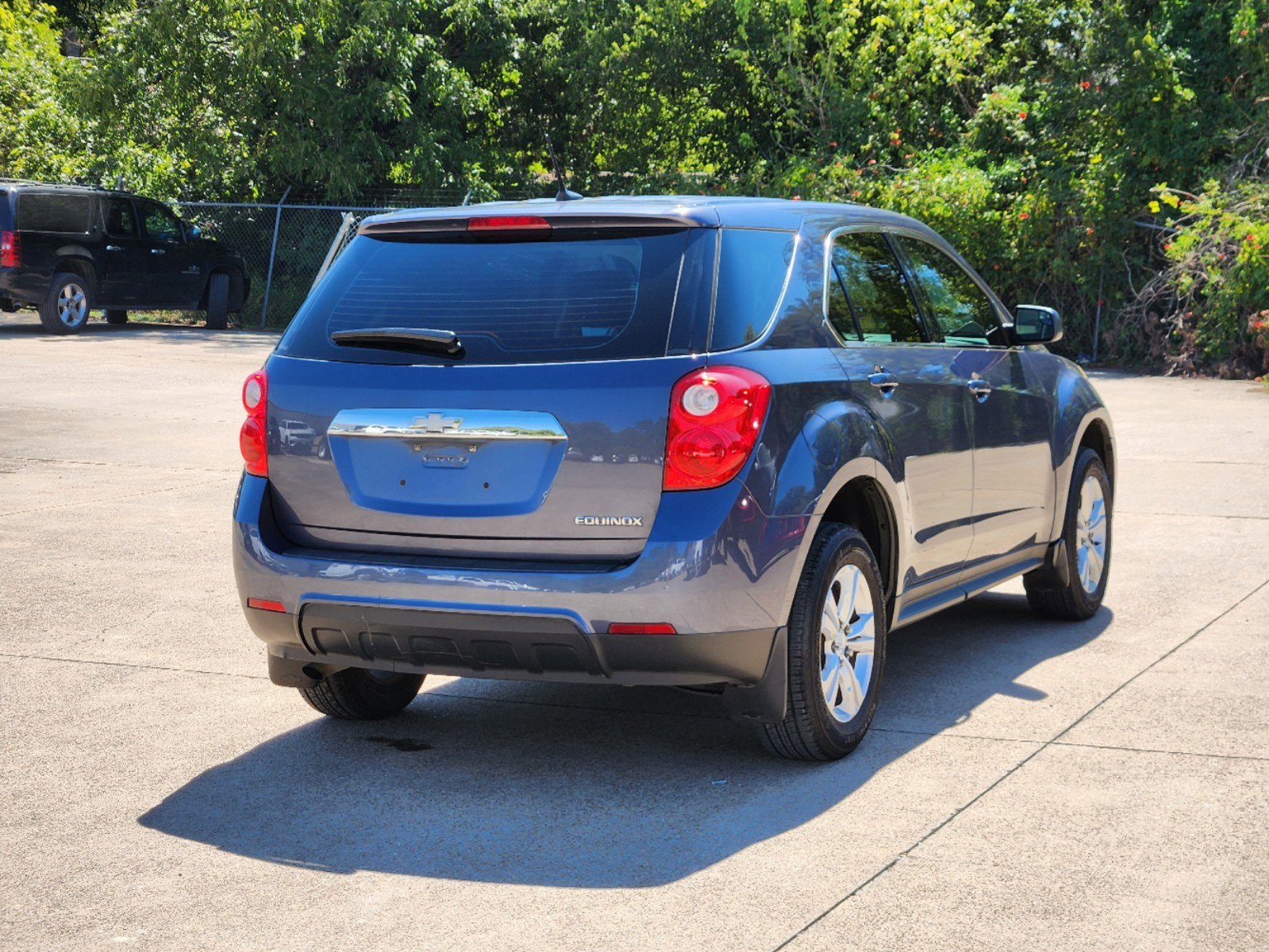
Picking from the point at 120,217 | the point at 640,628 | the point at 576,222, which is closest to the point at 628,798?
the point at 640,628

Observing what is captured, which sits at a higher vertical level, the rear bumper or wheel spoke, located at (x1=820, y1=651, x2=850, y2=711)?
the rear bumper

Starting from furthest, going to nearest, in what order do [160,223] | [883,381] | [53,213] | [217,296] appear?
1. [217,296]
2. [160,223]
3. [53,213]
4. [883,381]

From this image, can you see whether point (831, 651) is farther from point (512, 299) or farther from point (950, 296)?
point (950, 296)

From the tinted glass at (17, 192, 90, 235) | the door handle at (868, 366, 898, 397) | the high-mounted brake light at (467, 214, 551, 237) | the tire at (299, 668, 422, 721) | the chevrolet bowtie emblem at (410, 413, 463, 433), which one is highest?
the high-mounted brake light at (467, 214, 551, 237)

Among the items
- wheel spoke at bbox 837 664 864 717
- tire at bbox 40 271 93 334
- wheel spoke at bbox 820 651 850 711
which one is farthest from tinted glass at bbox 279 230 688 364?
tire at bbox 40 271 93 334

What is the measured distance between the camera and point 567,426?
4.83 meters

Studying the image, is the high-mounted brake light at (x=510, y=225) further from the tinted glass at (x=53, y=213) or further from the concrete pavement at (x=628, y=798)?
the tinted glass at (x=53, y=213)

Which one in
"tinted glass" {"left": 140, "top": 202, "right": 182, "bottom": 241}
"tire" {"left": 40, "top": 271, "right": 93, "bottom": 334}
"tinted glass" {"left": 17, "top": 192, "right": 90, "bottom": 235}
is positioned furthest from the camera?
"tinted glass" {"left": 140, "top": 202, "right": 182, "bottom": 241}

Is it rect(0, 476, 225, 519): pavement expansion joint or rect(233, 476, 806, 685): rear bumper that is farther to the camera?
rect(0, 476, 225, 519): pavement expansion joint

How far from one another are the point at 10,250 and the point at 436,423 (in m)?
20.4

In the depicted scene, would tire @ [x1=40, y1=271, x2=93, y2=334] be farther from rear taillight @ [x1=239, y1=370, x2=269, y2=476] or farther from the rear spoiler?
the rear spoiler

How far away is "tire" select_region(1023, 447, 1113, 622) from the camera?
287 inches

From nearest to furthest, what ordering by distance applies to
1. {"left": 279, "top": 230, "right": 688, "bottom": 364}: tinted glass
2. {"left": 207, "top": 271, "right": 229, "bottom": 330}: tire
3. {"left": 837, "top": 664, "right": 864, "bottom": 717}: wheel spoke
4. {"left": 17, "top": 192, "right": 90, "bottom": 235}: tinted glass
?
{"left": 279, "top": 230, "right": 688, "bottom": 364}: tinted glass → {"left": 837, "top": 664, "right": 864, "bottom": 717}: wheel spoke → {"left": 17, "top": 192, "right": 90, "bottom": 235}: tinted glass → {"left": 207, "top": 271, "right": 229, "bottom": 330}: tire

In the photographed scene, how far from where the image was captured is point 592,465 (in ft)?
15.7
